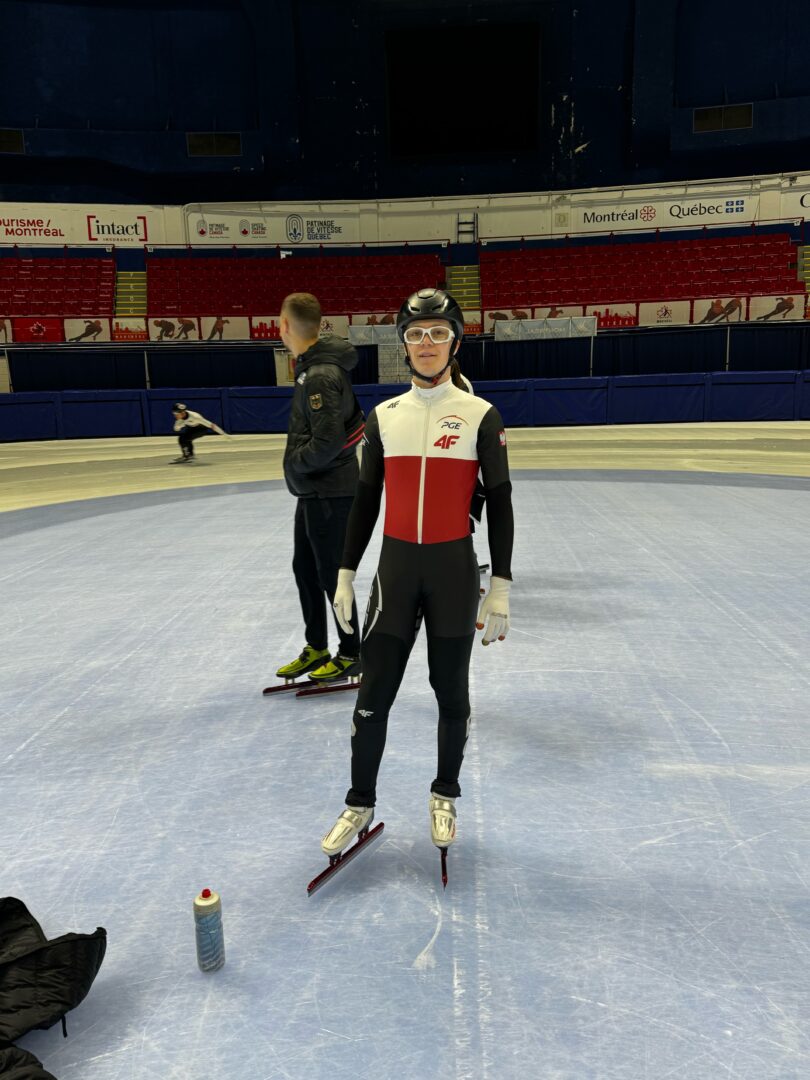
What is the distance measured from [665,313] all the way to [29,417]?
1746 cm

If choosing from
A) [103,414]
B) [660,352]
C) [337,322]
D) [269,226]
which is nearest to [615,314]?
[660,352]

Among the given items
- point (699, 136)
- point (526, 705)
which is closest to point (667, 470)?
point (526, 705)

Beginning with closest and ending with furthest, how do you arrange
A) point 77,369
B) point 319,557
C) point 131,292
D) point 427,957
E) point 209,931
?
point 209,931
point 427,957
point 319,557
point 77,369
point 131,292

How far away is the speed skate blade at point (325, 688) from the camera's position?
4633 millimetres

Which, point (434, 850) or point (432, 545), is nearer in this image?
point (432, 545)

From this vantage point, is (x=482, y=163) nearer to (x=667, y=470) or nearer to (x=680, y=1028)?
(x=667, y=470)

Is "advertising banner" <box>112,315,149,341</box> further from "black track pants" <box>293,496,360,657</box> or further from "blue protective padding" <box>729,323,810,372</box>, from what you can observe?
"black track pants" <box>293,496,360,657</box>

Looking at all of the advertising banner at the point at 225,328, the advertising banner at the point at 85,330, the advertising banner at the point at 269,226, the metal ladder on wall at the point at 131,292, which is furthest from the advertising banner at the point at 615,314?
the metal ladder on wall at the point at 131,292

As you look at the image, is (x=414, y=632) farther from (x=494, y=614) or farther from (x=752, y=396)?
(x=752, y=396)

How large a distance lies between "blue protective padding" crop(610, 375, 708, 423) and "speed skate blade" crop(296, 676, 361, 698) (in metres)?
17.9

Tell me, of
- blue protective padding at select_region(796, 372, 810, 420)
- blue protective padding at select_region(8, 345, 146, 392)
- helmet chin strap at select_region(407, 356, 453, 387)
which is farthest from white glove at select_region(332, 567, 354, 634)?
blue protective padding at select_region(8, 345, 146, 392)

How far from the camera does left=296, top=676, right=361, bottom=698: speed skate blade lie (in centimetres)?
463

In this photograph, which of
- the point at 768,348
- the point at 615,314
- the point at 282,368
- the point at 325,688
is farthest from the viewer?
the point at 615,314

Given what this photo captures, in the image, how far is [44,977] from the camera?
2295 mm
